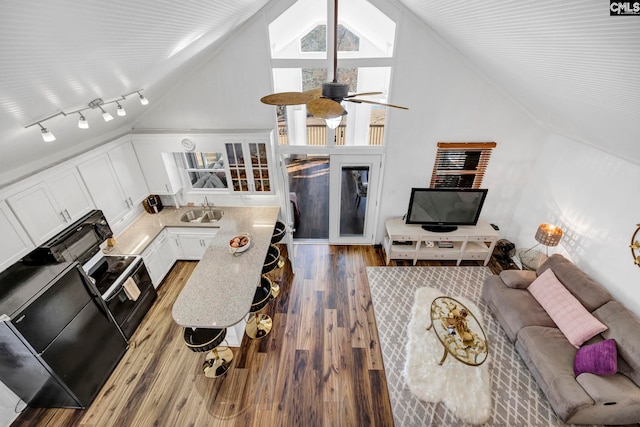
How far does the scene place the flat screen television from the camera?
4.34 meters

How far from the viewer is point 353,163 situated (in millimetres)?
4445

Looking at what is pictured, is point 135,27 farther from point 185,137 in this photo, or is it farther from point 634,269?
point 634,269

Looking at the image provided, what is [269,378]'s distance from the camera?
3.10 m

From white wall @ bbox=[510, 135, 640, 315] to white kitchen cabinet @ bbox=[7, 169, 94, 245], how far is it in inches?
239

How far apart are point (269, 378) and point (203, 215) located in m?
2.76

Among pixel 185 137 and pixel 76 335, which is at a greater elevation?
pixel 185 137

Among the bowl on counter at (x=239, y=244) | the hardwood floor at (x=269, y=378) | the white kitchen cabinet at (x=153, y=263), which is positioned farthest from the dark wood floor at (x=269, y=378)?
the bowl on counter at (x=239, y=244)

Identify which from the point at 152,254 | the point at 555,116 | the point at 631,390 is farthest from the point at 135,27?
the point at 631,390

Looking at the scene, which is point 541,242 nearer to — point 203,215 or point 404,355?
point 404,355

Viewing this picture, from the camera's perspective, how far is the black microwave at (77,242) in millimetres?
2754

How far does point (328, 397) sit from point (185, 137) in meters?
3.75

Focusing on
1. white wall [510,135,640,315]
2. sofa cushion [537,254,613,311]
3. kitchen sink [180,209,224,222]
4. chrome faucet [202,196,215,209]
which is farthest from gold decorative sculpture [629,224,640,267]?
chrome faucet [202,196,215,209]

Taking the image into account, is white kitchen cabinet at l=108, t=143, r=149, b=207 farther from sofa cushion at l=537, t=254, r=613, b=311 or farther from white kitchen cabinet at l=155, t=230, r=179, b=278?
sofa cushion at l=537, t=254, r=613, b=311

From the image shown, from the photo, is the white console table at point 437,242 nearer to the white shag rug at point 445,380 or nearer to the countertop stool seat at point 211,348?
the white shag rug at point 445,380
